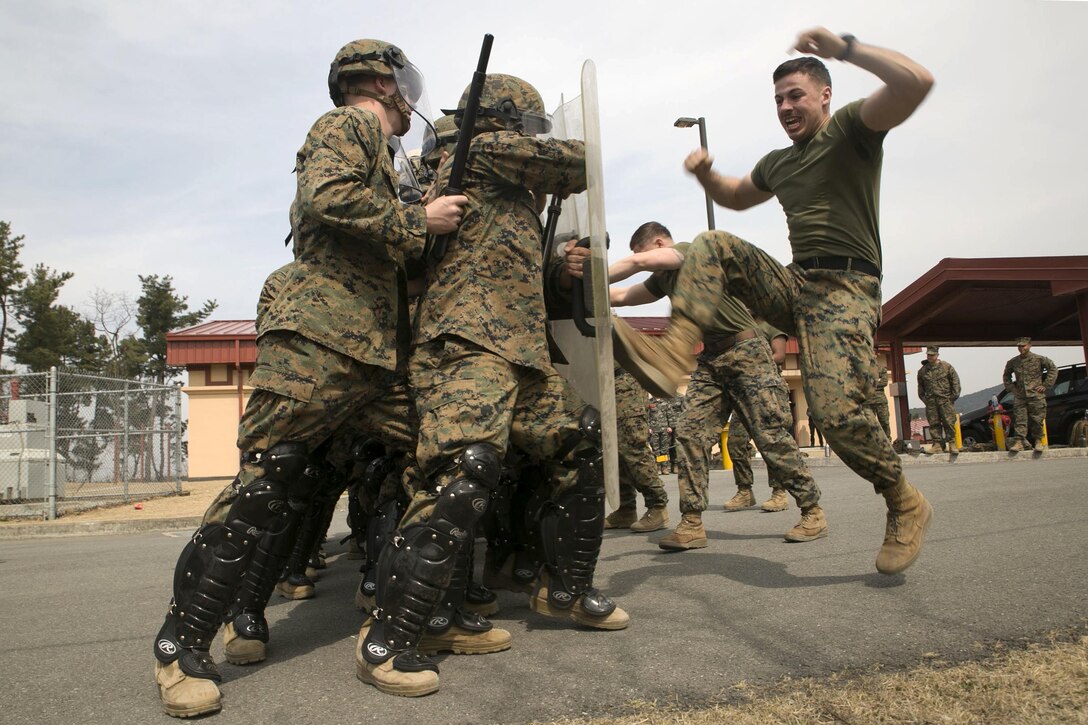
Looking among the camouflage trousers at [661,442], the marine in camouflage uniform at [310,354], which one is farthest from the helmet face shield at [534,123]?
the camouflage trousers at [661,442]

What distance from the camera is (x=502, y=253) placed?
2.98 m

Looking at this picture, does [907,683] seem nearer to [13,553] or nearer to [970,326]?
[13,553]

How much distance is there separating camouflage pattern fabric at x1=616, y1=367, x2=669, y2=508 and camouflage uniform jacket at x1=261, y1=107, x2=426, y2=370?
10.2 feet

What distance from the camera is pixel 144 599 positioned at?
14.3ft

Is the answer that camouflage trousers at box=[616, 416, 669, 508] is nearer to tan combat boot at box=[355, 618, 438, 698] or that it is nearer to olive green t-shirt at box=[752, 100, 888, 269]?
olive green t-shirt at box=[752, 100, 888, 269]

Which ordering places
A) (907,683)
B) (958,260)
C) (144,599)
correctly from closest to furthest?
(907,683) < (144,599) < (958,260)

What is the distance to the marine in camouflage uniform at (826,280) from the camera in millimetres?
3300

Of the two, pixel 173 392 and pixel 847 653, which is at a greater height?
pixel 173 392

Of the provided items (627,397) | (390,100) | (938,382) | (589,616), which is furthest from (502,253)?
(938,382)

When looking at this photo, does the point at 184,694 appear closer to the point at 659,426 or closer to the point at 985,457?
the point at 985,457

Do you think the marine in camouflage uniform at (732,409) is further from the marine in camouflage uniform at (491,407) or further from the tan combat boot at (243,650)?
the tan combat boot at (243,650)

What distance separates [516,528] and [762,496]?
18.8 ft

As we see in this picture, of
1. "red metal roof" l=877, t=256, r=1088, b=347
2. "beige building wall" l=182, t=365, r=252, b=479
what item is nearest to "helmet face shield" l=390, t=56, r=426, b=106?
"red metal roof" l=877, t=256, r=1088, b=347

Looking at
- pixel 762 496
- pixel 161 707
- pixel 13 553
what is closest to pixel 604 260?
pixel 161 707
